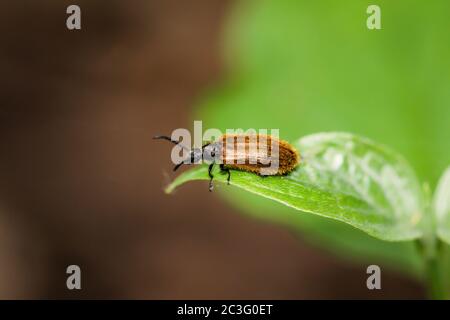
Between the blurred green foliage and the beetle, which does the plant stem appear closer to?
the beetle

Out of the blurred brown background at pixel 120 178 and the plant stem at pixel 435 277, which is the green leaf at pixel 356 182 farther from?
the blurred brown background at pixel 120 178

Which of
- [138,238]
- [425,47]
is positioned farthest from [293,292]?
[425,47]

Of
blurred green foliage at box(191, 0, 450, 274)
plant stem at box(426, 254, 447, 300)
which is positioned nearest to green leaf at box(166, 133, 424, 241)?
plant stem at box(426, 254, 447, 300)

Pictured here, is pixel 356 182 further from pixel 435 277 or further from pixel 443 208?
pixel 435 277

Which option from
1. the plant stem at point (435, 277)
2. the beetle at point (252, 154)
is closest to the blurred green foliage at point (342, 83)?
the beetle at point (252, 154)
